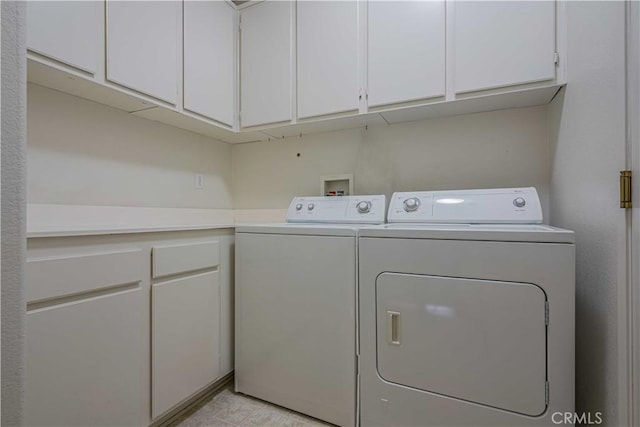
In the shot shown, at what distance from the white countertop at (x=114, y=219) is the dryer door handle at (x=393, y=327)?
1100 mm

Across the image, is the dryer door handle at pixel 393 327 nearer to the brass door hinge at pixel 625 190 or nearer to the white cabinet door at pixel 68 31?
the brass door hinge at pixel 625 190

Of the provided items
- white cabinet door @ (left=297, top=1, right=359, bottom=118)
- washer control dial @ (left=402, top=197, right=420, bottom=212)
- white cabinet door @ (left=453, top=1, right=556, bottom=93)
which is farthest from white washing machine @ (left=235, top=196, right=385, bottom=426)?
white cabinet door @ (left=453, top=1, right=556, bottom=93)

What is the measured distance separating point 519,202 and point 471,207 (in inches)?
8.4

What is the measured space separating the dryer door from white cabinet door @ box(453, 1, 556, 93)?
990 millimetres

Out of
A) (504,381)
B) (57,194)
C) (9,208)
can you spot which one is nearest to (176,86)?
(57,194)

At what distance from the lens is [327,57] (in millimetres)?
1787

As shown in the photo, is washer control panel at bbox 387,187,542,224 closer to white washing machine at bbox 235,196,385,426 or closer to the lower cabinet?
white washing machine at bbox 235,196,385,426

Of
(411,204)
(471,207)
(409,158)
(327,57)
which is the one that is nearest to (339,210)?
(411,204)

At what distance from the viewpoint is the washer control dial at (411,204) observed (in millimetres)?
1676

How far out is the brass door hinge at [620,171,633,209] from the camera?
849 mm

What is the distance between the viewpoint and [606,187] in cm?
99

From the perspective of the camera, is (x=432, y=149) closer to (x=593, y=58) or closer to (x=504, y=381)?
(x=593, y=58)

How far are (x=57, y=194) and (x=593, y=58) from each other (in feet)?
7.74

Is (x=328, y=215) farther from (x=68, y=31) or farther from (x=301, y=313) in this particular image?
(x=68, y=31)
